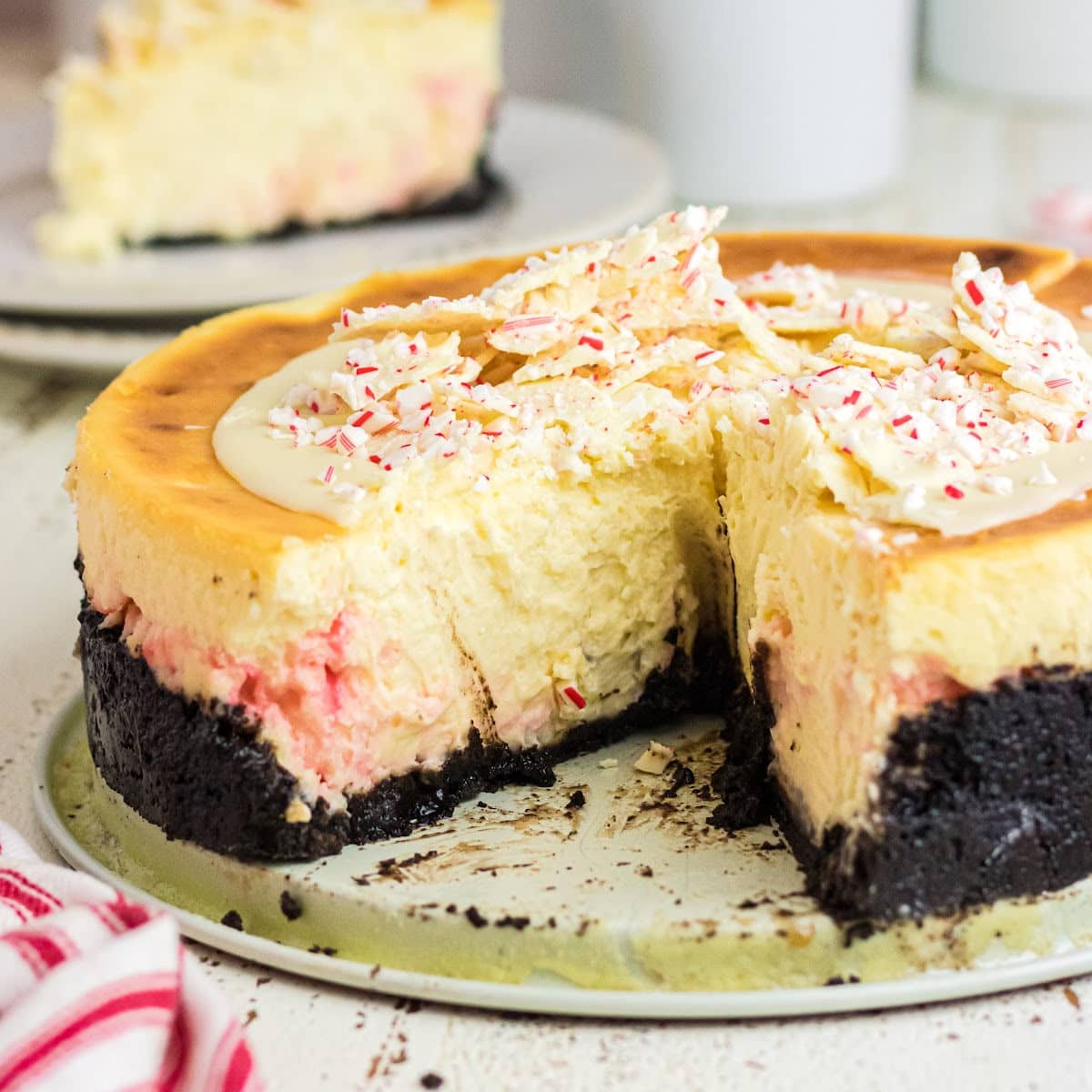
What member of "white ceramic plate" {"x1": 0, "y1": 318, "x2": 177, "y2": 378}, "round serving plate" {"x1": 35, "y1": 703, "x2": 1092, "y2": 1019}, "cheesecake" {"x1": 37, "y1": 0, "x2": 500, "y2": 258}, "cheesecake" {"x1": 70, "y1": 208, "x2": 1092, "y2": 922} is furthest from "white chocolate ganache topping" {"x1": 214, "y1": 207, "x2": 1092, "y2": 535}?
"cheesecake" {"x1": 37, "y1": 0, "x2": 500, "y2": 258}

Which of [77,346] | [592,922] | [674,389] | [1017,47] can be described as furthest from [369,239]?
[592,922]

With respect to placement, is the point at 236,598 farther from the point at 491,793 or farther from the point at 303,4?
the point at 303,4

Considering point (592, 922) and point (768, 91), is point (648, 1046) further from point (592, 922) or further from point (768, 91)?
point (768, 91)

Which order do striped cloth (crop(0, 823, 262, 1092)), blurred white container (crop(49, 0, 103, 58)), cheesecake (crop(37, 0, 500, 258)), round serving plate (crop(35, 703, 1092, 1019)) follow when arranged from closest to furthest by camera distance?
1. striped cloth (crop(0, 823, 262, 1092))
2. round serving plate (crop(35, 703, 1092, 1019))
3. cheesecake (crop(37, 0, 500, 258))
4. blurred white container (crop(49, 0, 103, 58))

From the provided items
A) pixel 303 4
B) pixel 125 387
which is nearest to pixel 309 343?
pixel 125 387

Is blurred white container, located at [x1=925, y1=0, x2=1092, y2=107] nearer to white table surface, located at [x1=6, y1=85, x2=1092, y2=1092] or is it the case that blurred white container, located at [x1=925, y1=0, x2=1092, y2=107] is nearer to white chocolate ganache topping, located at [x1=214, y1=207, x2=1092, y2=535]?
white chocolate ganache topping, located at [x1=214, y1=207, x2=1092, y2=535]

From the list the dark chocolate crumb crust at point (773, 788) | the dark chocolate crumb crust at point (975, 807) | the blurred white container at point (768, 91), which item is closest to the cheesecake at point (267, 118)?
the blurred white container at point (768, 91)
